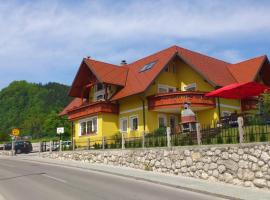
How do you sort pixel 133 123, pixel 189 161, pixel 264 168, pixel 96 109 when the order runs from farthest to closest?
pixel 96 109
pixel 133 123
pixel 189 161
pixel 264 168

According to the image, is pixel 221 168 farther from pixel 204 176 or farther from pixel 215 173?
pixel 204 176

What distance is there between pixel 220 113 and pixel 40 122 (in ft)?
260

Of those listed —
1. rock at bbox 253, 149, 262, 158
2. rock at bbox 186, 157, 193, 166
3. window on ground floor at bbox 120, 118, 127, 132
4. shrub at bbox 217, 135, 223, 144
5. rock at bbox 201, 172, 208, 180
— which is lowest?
rock at bbox 201, 172, 208, 180

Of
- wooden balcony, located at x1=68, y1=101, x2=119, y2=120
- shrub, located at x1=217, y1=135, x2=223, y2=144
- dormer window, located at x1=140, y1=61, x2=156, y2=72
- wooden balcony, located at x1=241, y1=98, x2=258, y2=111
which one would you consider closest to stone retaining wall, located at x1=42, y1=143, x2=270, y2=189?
shrub, located at x1=217, y1=135, x2=223, y2=144

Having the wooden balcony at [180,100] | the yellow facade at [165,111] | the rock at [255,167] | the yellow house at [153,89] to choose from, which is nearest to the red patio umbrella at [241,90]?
the wooden balcony at [180,100]

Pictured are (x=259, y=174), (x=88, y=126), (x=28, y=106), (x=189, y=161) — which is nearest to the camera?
(x=259, y=174)

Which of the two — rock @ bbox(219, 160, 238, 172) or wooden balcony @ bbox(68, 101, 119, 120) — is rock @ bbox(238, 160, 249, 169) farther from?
wooden balcony @ bbox(68, 101, 119, 120)

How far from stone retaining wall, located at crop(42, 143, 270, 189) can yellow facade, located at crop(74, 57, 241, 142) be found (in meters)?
8.46

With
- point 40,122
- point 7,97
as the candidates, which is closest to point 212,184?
point 40,122

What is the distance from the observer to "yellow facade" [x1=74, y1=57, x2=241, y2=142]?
3192 centimetres

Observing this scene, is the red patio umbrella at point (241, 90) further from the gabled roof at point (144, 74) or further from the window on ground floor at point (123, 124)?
the window on ground floor at point (123, 124)

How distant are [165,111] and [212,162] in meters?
15.1

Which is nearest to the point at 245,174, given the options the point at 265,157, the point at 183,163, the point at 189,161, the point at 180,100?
the point at 265,157

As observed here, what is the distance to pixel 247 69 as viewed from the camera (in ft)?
117
